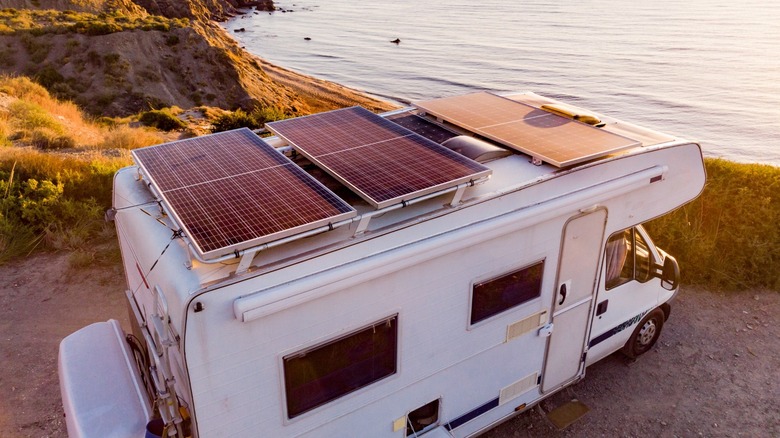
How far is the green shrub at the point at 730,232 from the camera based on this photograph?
8953 mm

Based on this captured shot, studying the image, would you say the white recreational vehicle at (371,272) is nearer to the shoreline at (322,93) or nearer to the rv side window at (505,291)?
the rv side window at (505,291)

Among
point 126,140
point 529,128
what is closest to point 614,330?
point 529,128

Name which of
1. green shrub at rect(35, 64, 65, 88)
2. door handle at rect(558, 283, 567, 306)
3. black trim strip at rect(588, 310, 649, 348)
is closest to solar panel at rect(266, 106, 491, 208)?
door handle at rect(558, 283, 567, 306)

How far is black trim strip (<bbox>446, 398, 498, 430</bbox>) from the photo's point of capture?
524 centimetres

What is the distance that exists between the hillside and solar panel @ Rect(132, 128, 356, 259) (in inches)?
870

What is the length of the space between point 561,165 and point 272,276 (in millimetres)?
2828

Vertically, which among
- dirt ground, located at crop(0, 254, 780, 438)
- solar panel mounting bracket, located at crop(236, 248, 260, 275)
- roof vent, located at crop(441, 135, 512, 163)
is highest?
roof vent, located at crop(441, 135, 512, 163)

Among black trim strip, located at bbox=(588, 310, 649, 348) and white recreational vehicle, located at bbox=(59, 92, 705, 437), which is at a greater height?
white recreational vehicle, located at bbox=(59, 92, 705, 437)

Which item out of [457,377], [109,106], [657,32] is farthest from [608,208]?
[657,32]

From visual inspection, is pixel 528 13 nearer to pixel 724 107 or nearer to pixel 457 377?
pixel 724 107

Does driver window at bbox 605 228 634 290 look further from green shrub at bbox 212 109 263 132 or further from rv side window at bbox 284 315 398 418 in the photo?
green shrub at bbox 212 109 263 132

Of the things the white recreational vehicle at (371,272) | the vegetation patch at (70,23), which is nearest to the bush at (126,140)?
the white recreational vehicle at (371,272)

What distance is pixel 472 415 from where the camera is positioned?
5367 millimetres

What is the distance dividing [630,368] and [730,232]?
12.7ft
